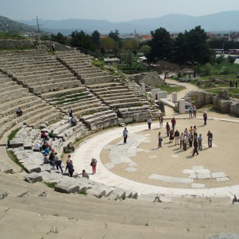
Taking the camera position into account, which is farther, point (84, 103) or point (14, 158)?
point (84, 103)

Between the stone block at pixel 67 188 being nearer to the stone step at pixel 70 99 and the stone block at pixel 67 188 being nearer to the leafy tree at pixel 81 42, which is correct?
the stone step at pixel 70 99

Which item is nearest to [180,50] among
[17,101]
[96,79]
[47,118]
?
[96,79]

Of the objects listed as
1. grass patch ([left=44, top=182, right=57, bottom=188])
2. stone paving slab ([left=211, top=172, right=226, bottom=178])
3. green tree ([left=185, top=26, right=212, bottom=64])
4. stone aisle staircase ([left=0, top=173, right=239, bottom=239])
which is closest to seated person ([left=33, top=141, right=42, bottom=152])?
grass patch ([left=44, top=182, right=57, bottom=188])

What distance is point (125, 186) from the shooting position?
13836 mm

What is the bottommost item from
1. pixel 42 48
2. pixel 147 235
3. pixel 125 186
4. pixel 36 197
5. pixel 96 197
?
pixel 125 186

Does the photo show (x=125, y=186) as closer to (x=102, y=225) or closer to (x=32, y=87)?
(x=102, y=225)

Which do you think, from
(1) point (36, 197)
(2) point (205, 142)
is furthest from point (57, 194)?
(2) point (205, 142)

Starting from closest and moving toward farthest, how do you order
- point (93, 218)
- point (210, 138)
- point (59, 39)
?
point (93, 218)
point (210, 138)
point (59, 39)

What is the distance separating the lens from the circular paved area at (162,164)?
13586mm

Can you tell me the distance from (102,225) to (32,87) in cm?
1980

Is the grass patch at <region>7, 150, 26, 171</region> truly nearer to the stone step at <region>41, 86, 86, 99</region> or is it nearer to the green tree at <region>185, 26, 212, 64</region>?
the stone step at <region>41, 86, 86, 99</region>

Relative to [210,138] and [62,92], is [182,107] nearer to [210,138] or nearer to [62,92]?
[210,138]

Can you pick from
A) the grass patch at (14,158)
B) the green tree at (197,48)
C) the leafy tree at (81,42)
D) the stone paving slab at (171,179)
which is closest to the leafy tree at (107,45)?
the green tree at (197,48)

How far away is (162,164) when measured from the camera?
1589cm
